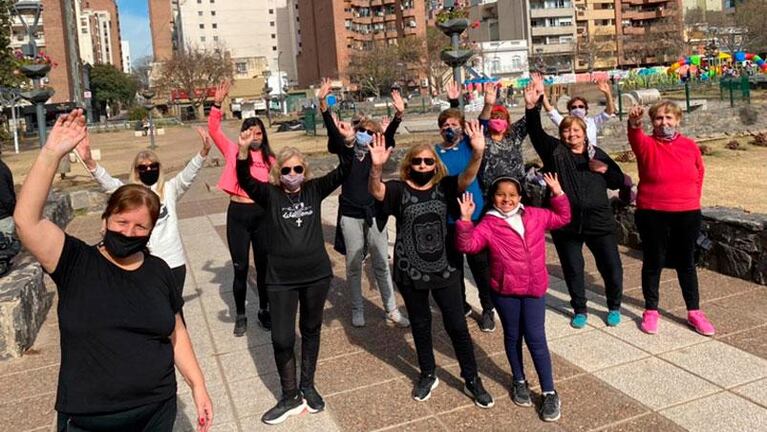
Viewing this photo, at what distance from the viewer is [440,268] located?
421 cm

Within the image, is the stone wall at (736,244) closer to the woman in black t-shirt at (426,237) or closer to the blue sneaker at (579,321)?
the blue sneaker at (579,321)

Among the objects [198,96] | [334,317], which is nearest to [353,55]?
[198,96]

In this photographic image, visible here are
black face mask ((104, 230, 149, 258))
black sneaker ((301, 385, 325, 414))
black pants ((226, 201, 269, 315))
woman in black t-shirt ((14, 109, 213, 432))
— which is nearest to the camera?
woman in black t-shirt ((14, 109, 213, 432))

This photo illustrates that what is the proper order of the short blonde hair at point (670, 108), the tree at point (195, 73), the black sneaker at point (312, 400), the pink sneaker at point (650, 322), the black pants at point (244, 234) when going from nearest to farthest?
the black sneaker at point (312, 400) → the short blonde hair at point (670, 108) → the pink sneaker at point (650, 322) → the black pants at point (244, 234) → the tree at point (195, 73)

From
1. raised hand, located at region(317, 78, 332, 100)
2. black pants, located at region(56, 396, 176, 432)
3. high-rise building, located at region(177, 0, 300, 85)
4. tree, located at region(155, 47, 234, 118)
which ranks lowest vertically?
black pants, located at region(56, 396, 176, 432)

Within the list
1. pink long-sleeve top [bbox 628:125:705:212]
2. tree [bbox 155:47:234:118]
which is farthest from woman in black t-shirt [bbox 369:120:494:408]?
tree [bbox 155:47:234:118]

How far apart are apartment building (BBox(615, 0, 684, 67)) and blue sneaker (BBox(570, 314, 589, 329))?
279 feet

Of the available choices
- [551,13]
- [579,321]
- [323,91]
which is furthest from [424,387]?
[551,13]

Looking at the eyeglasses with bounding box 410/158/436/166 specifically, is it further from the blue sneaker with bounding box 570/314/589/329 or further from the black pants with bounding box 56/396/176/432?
the blue sneaker with bounding box 570/314/589/329

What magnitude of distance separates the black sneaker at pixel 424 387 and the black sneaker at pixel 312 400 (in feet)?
2.07

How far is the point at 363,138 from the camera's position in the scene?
4.91 metres

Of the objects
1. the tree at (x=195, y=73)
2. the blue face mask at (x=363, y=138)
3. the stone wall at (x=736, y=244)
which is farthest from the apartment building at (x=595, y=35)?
the blue face mask at (x=363, y=138)

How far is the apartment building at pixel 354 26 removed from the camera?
99.3 meters

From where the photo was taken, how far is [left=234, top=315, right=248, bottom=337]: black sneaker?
5.97m
